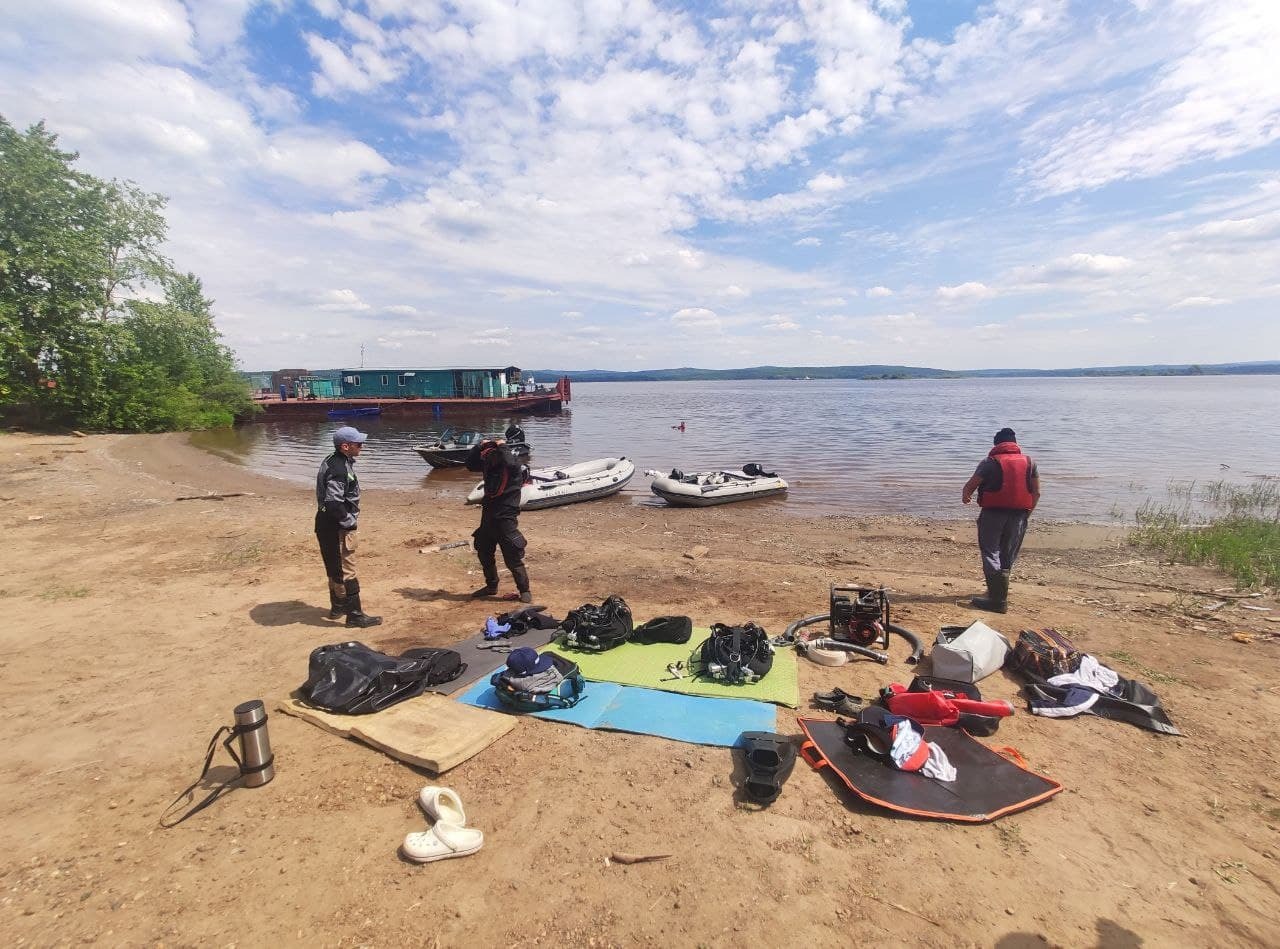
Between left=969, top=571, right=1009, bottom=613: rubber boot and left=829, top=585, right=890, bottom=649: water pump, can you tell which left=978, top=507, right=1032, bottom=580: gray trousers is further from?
left=829, top=585, right=890, bottom=649: water pump

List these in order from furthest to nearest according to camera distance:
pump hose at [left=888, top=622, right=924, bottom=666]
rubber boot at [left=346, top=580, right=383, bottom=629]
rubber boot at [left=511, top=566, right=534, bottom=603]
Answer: rubber boot at [left=511, top=566, right=534, bottom=603], rubber boot at [left=346, top=580, right=383, bottom=629], pump hose at [left=888, top=622, right=924, bottom=666]

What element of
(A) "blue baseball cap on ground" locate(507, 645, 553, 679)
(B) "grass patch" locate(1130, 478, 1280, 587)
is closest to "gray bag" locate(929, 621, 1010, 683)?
(A) "blue baseball cap on ground" locate(507, 645, 553, 679)

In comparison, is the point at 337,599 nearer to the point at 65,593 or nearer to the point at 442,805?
the point at 65,593

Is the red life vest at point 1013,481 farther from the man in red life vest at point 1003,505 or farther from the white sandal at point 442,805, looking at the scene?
the white sandal at point 442,805

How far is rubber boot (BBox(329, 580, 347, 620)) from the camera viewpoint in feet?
18.9

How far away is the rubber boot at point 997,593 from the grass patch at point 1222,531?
4025 mm

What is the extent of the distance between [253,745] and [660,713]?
2440 mm

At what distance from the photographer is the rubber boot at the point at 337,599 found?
5.77 m

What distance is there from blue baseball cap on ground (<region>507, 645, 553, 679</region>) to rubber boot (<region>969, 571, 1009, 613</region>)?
15.9 feet

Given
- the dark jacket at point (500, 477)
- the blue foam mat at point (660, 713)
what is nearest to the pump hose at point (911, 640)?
the blue foam mat at point (660, 713)

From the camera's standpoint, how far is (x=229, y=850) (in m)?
2.85

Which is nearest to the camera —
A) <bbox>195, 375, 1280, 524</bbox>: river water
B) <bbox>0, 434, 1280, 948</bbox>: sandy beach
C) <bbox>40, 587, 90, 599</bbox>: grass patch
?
<bbox>0, 434, 1280, 948</bbox>: sandy beach

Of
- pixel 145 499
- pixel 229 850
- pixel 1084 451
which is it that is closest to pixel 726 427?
pixel 1084 451

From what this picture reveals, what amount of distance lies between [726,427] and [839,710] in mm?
34878
